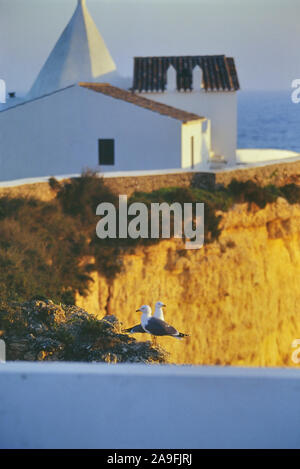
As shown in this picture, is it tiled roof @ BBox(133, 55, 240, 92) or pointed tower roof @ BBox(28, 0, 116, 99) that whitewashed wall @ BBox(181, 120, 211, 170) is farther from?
pointed tower roof @ BBox(28, 0, 116, 99)

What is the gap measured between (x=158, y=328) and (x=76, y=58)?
42.7 feet

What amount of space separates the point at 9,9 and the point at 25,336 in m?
16.4

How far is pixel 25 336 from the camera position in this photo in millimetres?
6285

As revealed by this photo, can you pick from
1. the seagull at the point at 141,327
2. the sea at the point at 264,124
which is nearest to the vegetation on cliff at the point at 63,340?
the seagull at the point at 141,327

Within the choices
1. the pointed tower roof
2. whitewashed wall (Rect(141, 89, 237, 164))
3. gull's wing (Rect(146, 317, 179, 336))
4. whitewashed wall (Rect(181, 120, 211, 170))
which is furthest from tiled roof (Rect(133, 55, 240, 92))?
gull's wing (Rect(146, 317, 179, 336))

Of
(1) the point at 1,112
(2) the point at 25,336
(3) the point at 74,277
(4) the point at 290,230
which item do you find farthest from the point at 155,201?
(2) the point at 25,336

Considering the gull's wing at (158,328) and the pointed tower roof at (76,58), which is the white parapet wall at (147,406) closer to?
the gull's wing at (158,328)

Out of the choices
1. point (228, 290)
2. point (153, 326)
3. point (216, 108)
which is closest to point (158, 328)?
point (153, 326)

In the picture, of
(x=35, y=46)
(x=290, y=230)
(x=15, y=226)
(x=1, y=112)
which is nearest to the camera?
(x=15, y=226)

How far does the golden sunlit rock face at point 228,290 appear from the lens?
13.2 m

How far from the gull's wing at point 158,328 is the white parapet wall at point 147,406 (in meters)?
6.62

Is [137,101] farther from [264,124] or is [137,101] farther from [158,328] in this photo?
[264,124]

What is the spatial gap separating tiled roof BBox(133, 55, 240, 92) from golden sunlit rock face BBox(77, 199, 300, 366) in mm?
6364
